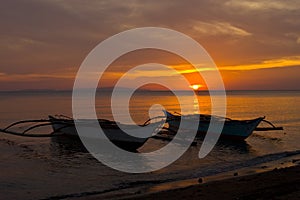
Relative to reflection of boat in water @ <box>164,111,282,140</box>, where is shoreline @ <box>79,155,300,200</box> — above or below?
below

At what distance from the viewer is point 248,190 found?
34.0 feet

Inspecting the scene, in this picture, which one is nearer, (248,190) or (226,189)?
(248,190)

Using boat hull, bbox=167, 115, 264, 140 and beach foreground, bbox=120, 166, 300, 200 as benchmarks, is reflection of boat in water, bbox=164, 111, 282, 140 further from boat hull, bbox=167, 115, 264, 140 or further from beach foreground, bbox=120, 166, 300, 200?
beach foreground, bbox=120, 166, 300, 200

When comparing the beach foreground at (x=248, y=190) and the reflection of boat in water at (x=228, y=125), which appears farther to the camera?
the reflection of boat in water at (x=228, y=125)

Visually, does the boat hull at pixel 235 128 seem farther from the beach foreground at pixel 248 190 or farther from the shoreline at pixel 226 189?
the beach foreground at pixel 248 190

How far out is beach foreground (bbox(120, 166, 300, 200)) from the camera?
941 cm

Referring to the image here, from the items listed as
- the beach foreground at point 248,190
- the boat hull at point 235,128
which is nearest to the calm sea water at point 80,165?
the boat hull at point 235,128

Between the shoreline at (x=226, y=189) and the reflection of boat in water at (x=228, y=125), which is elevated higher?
the reflection of boat in water at (x=228, y=125)

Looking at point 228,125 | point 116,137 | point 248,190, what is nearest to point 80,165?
point 116,137

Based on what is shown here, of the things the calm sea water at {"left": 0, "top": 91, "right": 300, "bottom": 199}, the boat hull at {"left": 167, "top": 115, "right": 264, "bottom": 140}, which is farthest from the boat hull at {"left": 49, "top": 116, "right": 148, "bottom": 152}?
the boat hull at {"left": 167, "top": 115, "right": 264, "bottom": 140}

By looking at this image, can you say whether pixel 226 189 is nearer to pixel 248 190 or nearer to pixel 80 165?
pixel 248 190

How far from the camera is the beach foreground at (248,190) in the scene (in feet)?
30.9

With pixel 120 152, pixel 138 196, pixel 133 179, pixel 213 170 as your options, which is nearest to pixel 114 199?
pixel 138 196

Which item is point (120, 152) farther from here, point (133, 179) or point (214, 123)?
point (214, 123)
